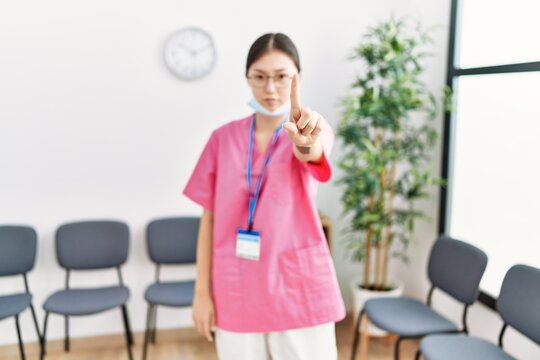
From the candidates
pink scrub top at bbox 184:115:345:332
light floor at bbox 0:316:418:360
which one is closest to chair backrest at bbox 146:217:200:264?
light floor at bbox 0:316:418:360

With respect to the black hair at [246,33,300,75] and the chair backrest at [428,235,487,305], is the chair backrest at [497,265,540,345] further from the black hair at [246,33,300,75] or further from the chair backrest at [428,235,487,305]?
the black hair at [246,33,300,75]

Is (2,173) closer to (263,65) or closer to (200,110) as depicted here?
(200,110)

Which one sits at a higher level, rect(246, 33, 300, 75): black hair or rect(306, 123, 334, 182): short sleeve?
rect(246, 33, 300, 75): black hair

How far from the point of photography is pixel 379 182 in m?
2.48

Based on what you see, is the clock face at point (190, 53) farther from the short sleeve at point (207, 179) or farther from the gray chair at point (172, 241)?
the short sleeve at point (207, 179)

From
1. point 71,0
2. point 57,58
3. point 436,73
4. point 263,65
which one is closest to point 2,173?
point 57,58

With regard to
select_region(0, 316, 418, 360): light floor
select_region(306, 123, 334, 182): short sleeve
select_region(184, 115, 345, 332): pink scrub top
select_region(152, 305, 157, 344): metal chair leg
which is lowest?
select_region(0, 316, 418, 360): light floor

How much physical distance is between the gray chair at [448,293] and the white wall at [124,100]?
63cm

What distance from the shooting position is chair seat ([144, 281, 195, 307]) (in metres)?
2.34

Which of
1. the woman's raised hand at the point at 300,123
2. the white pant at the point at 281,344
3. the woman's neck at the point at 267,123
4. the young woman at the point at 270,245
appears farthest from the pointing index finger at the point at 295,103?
the white pant at the point at 281,344

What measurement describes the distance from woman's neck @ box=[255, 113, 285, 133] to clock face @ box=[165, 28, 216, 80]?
1.52 m

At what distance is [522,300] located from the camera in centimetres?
174

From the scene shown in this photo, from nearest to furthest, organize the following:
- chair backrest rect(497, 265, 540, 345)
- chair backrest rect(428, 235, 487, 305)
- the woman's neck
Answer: the woman's neck → chair backrest rect(497, 265, 540, 345) → chair backrest rect(428, 235, 487, 305)

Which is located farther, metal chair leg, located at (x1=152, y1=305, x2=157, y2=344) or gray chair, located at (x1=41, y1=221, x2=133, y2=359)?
metal chair leg, located at (x1=152, y1=305, x2=157, y2=344)
